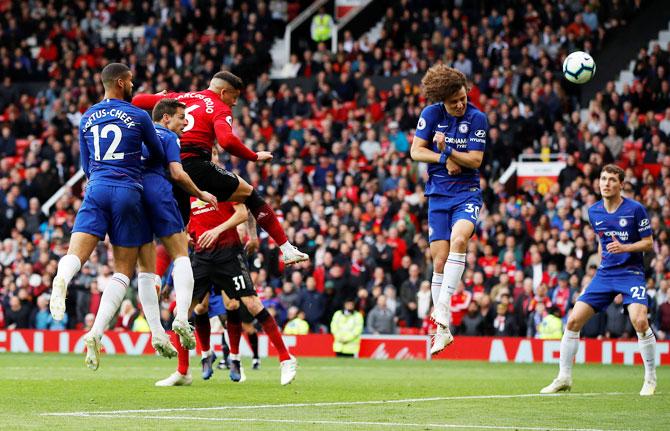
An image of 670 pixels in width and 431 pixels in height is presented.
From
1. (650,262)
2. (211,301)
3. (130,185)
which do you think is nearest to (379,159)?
(650,262)

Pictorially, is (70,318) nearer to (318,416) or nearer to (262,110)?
(262,110)

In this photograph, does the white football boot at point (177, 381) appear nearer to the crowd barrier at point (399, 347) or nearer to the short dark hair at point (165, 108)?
the short dark hair at point (165, 108)

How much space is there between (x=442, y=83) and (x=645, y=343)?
12.7ft

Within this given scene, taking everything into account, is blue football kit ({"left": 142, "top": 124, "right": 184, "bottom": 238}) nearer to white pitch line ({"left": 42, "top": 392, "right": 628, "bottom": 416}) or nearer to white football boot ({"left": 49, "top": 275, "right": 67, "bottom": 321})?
white football boot ({"left": 49, "top": 275, "right": 67, "bottom": 321})

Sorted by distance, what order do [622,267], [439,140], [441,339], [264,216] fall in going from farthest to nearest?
[622,267]
[264,216]
[439,140]
[441,339]

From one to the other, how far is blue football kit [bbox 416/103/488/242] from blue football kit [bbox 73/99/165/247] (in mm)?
2948

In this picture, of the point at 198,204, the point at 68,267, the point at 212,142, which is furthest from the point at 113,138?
the point at 198,204

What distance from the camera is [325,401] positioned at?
1145 centimetres

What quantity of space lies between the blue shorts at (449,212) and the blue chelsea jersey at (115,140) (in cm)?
310

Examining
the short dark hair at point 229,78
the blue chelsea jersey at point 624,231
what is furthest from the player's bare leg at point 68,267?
the blue chelsea jersey at point 624,231

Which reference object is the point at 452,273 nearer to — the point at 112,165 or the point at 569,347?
the point at 569,347

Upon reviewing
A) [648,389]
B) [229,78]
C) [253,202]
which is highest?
[229,78]

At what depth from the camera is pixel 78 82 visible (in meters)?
35.2

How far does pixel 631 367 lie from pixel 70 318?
1256 cm
